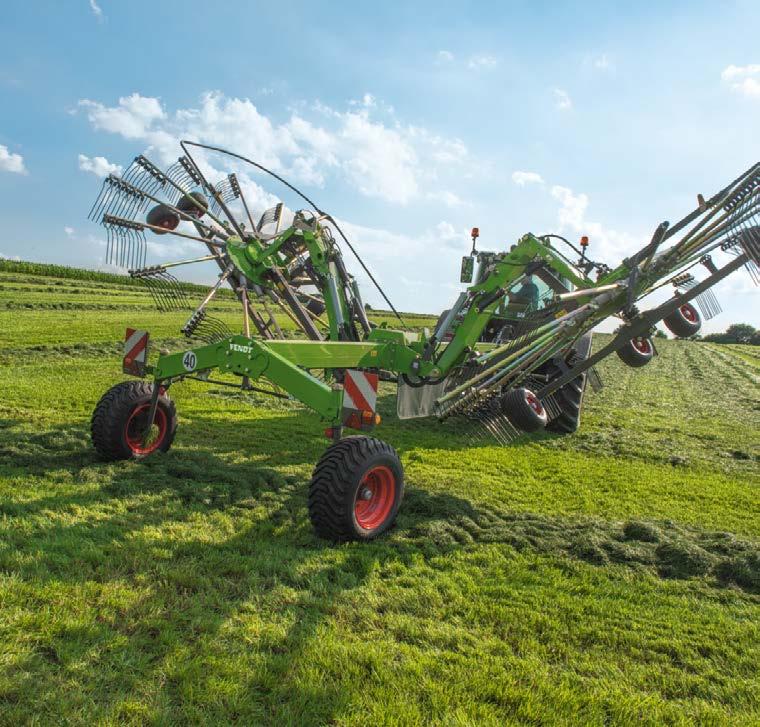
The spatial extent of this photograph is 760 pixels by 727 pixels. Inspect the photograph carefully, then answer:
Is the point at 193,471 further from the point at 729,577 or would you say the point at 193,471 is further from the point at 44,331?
the point at 44,331

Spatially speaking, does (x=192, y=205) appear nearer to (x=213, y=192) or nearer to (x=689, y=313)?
(x=213, y=192)

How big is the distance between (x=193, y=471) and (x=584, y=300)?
4.24 metres

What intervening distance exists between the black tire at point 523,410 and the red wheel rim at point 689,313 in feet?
7.48

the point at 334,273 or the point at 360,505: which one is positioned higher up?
the point at 334,273

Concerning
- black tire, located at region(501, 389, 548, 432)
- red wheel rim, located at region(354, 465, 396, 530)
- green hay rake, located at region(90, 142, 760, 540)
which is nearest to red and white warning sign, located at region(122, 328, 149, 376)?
green hay rake, located at region(90, 142, 760, 540)

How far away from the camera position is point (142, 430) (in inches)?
235

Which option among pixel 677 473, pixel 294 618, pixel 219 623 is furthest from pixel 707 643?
pixel 677 473

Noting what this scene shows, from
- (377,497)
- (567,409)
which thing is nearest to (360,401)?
(377,497)

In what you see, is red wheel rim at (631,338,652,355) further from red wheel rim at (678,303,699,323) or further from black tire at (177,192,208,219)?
black tire at (177,192,208,219)

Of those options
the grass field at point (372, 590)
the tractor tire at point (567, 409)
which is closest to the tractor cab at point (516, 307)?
the tractor tire at point (567, 409)

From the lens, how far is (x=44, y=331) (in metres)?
14.3

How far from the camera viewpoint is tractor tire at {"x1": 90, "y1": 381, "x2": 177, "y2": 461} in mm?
Answer: 5609

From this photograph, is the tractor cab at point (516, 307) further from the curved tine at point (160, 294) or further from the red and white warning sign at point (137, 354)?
the red and white warning sign at point (137, 354)

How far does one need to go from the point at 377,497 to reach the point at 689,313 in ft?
13.6
